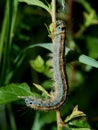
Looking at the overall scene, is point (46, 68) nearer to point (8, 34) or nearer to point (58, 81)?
point (8, 34)

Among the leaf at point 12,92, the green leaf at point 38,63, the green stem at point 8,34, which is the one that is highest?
the green stem at point 8,34

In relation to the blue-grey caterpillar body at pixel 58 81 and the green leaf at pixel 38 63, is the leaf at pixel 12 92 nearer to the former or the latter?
the blue-grey caterpillar body at pixel 58 81

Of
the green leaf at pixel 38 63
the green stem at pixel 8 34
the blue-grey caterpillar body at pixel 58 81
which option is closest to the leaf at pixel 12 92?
the blue-grey caterpillar body at pixel 58 81

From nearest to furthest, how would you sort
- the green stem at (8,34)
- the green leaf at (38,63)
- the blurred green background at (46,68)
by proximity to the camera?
the green stem at (8,34)
the green leaf at (38,63)
the blurred green background at (46,68)

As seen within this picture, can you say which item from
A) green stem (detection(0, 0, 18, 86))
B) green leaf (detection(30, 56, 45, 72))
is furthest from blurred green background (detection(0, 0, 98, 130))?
green stem (detection(0, 0, 18, 86))

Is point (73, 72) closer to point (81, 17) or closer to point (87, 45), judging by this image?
point (87, 45)

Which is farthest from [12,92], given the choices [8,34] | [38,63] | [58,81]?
[38,63]

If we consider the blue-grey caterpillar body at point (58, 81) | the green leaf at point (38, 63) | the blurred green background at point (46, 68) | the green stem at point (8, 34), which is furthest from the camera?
the blurred green background at point (46, 68)
